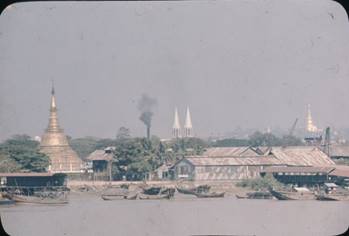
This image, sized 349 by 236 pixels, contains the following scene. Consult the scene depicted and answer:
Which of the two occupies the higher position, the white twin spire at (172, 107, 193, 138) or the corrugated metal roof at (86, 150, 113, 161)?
the white twin spire at (172, 107, 193, 138)

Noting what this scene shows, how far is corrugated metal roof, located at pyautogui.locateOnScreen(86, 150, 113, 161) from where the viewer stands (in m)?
6.81

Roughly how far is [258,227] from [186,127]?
72cm

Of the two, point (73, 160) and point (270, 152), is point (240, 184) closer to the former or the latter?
point (270, 152)

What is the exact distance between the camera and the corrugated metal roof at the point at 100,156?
268 inches

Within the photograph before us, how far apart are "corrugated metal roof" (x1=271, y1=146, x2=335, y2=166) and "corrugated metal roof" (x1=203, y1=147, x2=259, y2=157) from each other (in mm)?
232

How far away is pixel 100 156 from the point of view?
6961 millimetres

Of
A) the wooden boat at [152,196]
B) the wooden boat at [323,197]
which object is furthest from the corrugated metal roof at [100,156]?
the wooden boat at [323,197]

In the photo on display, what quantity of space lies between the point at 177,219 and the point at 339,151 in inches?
80.6

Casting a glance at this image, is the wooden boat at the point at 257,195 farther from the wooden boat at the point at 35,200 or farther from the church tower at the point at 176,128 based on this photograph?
the wooden boat at the point at 35,200

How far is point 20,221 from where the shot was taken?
5691 mm

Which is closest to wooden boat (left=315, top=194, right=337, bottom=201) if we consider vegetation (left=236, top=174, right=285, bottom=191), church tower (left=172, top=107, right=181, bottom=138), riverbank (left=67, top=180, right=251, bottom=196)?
vegetation (left=236, top=174, right=285, bottom=191)

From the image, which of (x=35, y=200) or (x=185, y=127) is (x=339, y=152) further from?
(x=35, y=200)

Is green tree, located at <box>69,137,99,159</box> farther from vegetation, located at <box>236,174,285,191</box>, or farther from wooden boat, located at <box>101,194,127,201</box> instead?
vegetation, located at <box>236,174,285,191</box>

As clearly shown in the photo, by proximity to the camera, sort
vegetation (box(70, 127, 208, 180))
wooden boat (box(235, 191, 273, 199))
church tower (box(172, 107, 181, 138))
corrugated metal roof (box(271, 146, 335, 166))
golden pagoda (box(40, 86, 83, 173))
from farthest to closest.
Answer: corrugated metal roof (box(271, 146, 335, 166)) → wooden boat (box(235, 191, 273, 199)) → vegetation (box(70, 127, 208, 180)) → golden pagoda (box(40, 86, 83, 173)) → church tower (box(172, 107, 181, 138))
